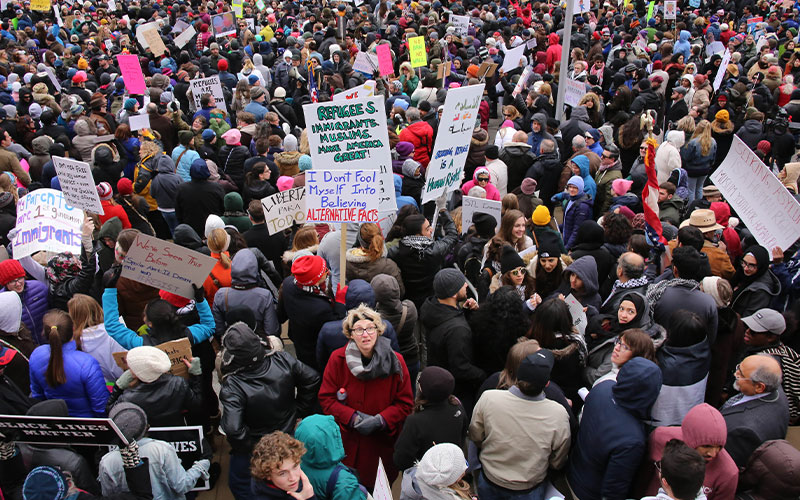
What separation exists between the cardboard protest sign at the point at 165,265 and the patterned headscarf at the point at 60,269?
4.20 feet

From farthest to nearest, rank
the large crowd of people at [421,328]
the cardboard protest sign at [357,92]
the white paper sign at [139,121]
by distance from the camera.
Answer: the white paper sign at [139,121] < the cardboard protest sign at [357,92] < the large crowd of people at [421,328]

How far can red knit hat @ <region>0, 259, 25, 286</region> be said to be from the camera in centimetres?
521

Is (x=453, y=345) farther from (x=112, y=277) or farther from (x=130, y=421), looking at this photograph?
(x=112, y=277)

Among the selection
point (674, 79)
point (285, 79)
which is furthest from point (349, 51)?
point (674, 79)

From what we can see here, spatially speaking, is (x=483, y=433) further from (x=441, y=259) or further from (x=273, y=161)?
(x=273, y=161)

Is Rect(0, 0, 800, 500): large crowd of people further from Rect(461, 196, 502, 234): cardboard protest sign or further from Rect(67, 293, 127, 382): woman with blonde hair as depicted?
Rect(461, 196, 502, 234): cardboard protest sign

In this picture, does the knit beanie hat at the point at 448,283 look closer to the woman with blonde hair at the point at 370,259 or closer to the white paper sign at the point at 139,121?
the woman with blonde hair at the point at 370,259

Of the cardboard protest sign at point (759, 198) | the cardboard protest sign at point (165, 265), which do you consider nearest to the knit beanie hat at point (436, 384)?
the cardboard protest sign at point (165, 265)

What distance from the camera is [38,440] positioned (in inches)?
136

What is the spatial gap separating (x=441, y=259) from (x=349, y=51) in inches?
481

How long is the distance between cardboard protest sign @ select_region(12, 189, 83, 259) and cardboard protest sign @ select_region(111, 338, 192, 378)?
203 centimetres

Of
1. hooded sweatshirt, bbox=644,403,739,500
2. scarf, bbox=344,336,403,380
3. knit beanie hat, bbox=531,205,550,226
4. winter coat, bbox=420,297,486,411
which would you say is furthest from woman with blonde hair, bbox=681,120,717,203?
scarf, bbox=344,336,403,380

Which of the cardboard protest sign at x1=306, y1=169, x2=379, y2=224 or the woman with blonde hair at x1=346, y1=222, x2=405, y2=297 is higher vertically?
the cardboard protest sign at x1=306, y1=169, x2=379, y2=224

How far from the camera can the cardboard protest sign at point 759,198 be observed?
551 centimetres
